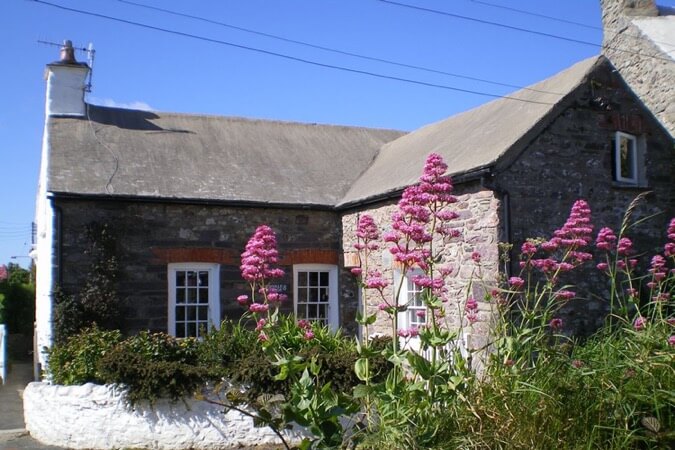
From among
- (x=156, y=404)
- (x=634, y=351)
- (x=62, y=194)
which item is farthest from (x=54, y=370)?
(x=634, y=351)

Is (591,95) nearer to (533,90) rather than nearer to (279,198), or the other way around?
(533,90)

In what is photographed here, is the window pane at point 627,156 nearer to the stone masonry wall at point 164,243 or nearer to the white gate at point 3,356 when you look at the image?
the stone masonry wall at point 164,243

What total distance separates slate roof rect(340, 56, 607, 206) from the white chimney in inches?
240

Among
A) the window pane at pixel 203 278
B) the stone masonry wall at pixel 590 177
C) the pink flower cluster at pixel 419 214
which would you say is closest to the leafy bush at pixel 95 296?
the window pane at pixel 203 278

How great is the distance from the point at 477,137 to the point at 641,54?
7167 millimetres

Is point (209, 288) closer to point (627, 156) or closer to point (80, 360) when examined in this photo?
point (80, 360)

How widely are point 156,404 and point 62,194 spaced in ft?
16.2

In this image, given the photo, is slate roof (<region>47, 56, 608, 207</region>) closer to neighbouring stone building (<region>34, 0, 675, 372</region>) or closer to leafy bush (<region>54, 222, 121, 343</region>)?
neighbouring stone building (<region>34, 0, 675, 372</region>)

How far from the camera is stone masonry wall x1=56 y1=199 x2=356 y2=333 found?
11.7 m

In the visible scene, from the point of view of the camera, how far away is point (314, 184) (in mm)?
14398

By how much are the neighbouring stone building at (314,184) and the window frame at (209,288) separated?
3 centimetres

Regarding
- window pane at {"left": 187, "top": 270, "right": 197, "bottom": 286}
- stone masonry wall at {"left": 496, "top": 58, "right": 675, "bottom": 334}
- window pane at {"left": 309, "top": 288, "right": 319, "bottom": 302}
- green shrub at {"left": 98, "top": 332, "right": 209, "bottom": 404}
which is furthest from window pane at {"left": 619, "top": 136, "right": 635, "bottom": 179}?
window pane at {"left": 187, "top": 270, "right": 197, "bottom": 286}

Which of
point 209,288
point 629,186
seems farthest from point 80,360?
point 629,186

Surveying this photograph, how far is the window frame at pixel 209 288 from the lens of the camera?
12391 mm
